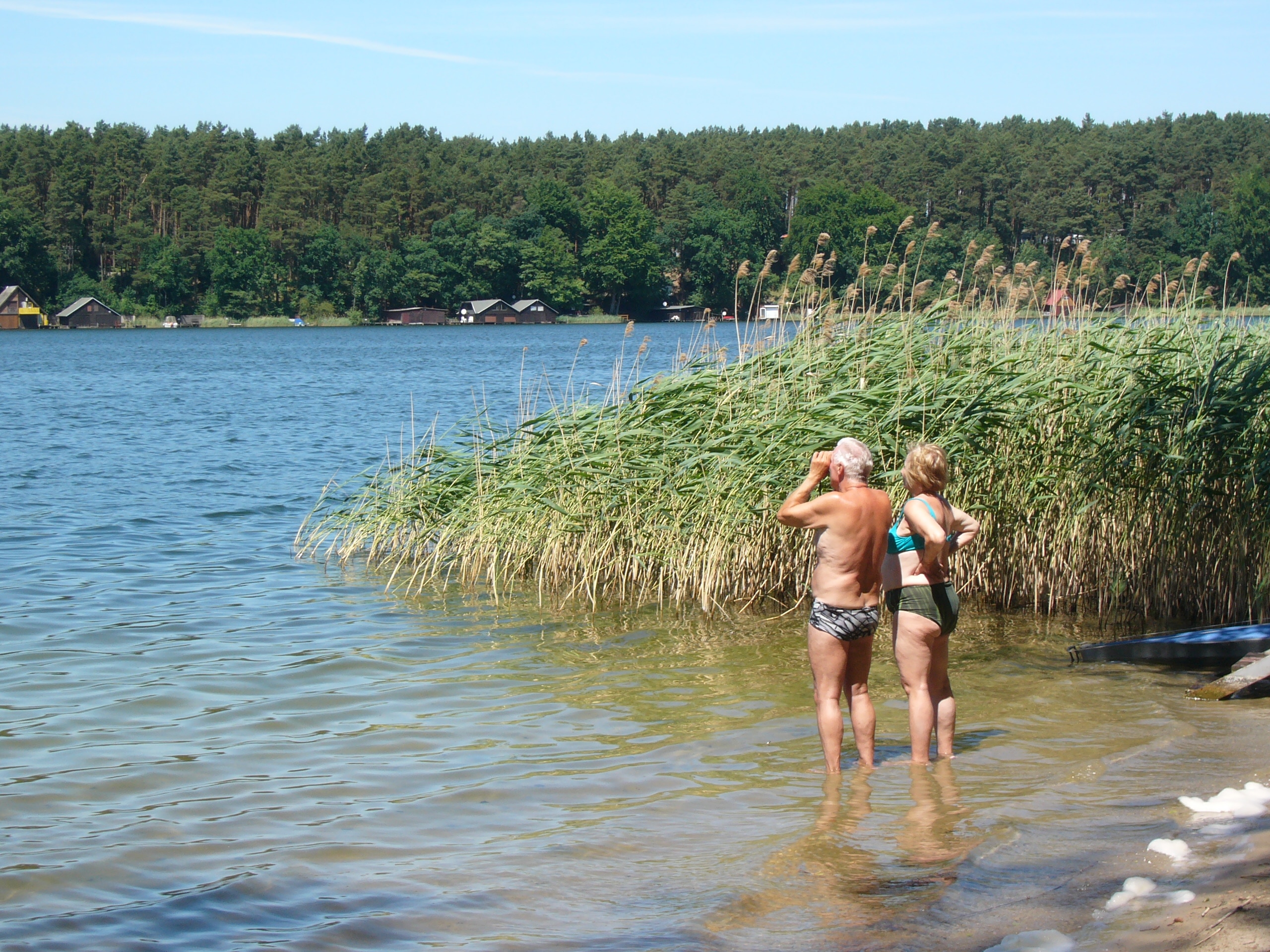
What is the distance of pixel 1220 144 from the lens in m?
114

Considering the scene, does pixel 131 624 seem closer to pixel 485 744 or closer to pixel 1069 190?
pixel 485 744

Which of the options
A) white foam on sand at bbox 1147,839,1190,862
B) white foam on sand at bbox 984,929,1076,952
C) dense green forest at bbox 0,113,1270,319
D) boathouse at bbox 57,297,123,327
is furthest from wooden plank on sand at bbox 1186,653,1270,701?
boathouse at bbox 57,297,123,327

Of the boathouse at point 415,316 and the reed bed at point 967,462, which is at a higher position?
the boathouse at point 415,316

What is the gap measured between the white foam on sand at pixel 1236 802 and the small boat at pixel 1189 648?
3009 millimetres

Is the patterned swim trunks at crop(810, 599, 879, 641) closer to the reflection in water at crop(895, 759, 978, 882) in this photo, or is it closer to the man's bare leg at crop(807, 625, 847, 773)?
the man's bare leg at crop(807, 625, 847, 773)

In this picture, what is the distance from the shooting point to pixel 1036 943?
4.56 metres

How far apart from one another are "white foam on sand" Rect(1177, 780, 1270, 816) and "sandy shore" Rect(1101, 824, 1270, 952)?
34.4 inches

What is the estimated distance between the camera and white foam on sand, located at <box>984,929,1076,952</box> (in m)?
4.49

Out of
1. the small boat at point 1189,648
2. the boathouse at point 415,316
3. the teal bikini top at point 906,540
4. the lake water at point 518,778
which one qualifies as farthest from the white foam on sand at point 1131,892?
the boathouse at point 415,316

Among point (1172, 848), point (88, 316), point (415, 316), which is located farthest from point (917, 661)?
point (88, 316)

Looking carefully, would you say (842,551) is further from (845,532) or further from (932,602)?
(932,602)

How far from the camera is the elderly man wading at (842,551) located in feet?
20.8

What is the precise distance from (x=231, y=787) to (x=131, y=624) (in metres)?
5.03

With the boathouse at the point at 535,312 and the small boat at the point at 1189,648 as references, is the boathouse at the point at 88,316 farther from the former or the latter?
the small boat at the point at 1189,648
